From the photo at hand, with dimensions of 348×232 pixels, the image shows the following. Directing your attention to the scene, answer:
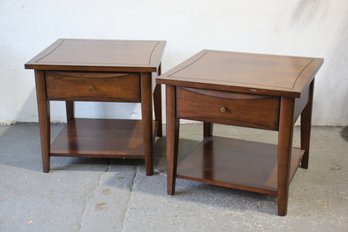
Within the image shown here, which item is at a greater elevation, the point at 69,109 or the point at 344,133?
the point at 69,109

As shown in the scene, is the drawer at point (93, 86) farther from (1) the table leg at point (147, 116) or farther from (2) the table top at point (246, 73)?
(2) the table top at point (246, 73)

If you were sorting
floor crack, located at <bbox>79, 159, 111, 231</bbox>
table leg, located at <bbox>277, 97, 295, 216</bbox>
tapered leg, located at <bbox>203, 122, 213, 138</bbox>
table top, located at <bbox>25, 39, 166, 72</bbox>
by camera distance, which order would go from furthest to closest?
1. tapered leg, located at <bbox>203, 122, 213, 138</bbox>
2. table top, located at <bbox>25, 39, 166, 72</bbox>
3. floor crack, located at <bbox>79, 159, 111, 231</bbox>
4. table leg, located at <bbox>277, 97, 295, 216</bbox>

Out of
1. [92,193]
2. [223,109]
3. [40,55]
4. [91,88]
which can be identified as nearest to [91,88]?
[91,88]

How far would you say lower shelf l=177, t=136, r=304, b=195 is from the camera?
1663 millimetres

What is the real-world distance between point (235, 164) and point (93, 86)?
22.7 inches

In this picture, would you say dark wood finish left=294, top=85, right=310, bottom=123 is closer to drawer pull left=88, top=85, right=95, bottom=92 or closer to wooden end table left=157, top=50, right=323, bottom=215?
wooden end table left=157, top=50, right=323, bottom=215

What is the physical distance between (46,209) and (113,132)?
0.54 m

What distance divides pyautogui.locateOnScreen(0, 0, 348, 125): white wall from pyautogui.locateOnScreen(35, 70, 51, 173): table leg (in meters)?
0.56

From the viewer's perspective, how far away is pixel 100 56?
1.80 m

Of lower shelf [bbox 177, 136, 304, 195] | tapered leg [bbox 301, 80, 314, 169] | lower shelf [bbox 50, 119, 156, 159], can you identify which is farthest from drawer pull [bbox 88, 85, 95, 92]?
tapered leg [bbox 301, 80, 314, 169]

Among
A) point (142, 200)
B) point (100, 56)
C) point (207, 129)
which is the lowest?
point (142, 200)

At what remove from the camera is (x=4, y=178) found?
1835 mm

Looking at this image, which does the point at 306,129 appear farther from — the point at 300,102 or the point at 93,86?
the point at 93,86

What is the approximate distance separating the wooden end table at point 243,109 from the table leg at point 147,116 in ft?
0.39
